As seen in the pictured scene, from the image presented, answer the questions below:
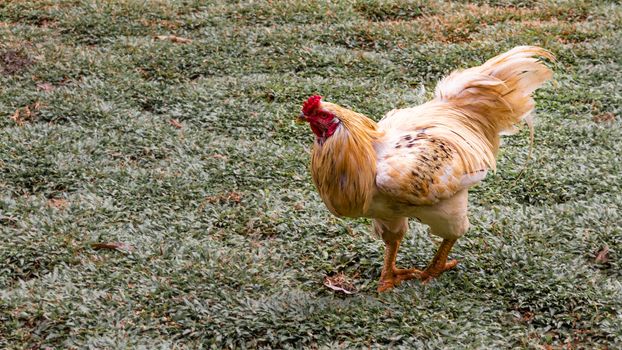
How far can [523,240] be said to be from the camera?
5.31 m

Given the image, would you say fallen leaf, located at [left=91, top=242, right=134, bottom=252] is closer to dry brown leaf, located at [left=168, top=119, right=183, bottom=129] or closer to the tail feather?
dry brown leaf, located at [left=168, top=119, right=183, bottom=129]

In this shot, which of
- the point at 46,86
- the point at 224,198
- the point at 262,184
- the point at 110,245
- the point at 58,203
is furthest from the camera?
the point at 46,86

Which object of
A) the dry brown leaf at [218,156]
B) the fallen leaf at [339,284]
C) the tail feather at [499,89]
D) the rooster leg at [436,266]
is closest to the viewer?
the tail feather at [499,89]

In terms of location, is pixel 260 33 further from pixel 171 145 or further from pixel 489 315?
pixel 489 315

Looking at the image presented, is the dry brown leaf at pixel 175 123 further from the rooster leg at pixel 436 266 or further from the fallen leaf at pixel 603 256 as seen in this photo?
the fallen leaf at pixel 603 256

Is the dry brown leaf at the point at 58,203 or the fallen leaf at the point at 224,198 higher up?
the fallen leaf at the point at 224,198

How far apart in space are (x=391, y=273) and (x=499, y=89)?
135 cm

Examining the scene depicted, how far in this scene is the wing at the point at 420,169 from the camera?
4.33 metres

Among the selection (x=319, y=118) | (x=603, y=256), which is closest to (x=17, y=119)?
(x=319, y=118)

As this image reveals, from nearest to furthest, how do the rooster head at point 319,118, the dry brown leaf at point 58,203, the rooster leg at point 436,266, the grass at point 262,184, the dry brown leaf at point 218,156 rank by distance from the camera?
the rooster head at point 319,118, the grass at point 262,184, the rooster leg at point 436,266, the dry brown leaf at point 58,203, the dry brown leaf at point 218,156

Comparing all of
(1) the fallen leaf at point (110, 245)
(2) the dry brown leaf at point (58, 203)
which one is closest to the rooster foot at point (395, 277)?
(1) the fallen leaf at point (110, 245)

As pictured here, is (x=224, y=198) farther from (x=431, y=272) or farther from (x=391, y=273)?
(x=431, y=272)

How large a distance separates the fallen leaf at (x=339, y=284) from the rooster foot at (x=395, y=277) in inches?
8.1

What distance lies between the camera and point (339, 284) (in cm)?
509
